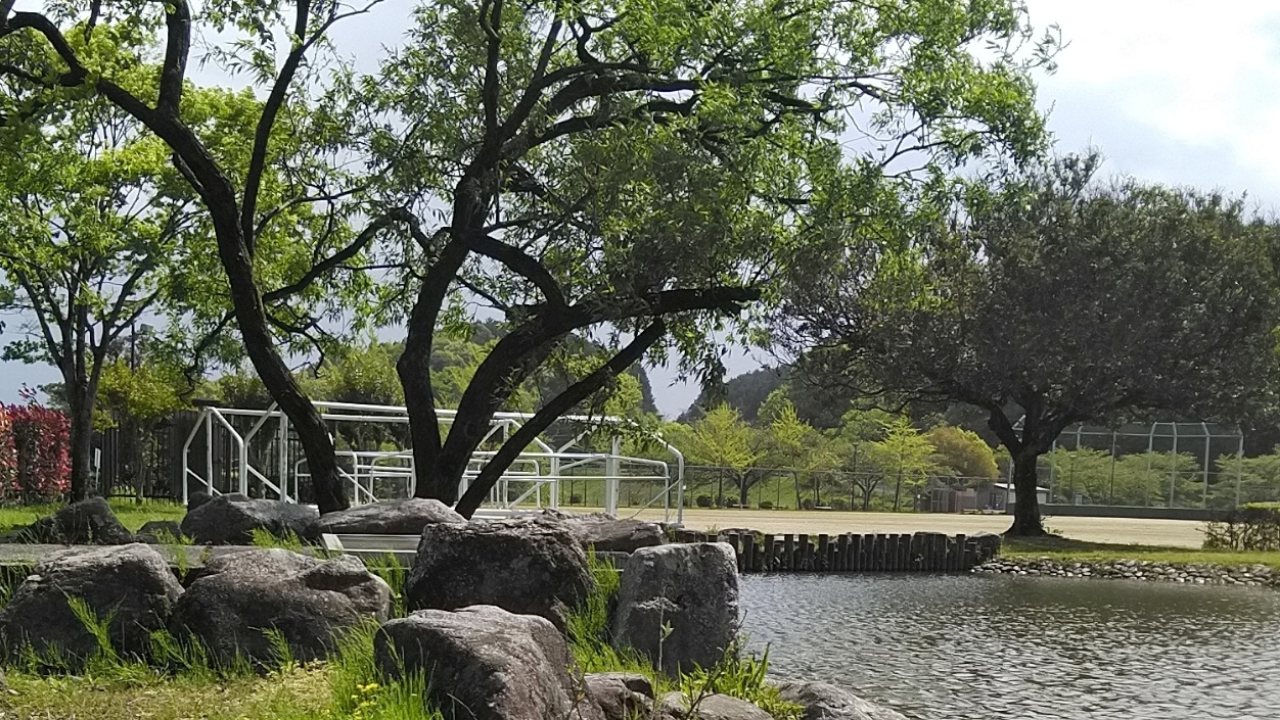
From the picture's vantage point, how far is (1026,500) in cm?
2936

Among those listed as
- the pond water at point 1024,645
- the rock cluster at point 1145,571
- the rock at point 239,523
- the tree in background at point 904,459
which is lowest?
the pond water at point 1024,645

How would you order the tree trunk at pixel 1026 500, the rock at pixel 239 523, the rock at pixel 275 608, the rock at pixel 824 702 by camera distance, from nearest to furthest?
the rock at pixel 824 702 < the rock at pixel 275 608 < the rock at pixel 239 523 < the tree trunk at pixel 1026 500

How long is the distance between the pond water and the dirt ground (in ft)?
22.5

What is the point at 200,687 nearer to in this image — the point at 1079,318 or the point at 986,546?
the point at 986,546

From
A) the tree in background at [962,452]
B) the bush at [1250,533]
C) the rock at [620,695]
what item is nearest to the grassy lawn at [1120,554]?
the bush at [1250,533]

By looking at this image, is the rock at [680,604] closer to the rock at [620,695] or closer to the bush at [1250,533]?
the rock at [620,695]

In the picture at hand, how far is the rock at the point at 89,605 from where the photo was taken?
616cm

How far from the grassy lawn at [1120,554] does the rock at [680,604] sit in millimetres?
16893

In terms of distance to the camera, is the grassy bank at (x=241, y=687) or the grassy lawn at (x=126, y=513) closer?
the grassy bank at (x=241, y=687)

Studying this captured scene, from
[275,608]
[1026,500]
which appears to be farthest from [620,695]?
[1026,500]

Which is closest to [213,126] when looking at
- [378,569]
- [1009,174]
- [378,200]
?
[378,200]

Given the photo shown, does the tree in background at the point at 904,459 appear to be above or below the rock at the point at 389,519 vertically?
above

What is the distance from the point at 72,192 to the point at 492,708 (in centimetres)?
1766

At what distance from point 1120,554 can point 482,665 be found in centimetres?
2129
